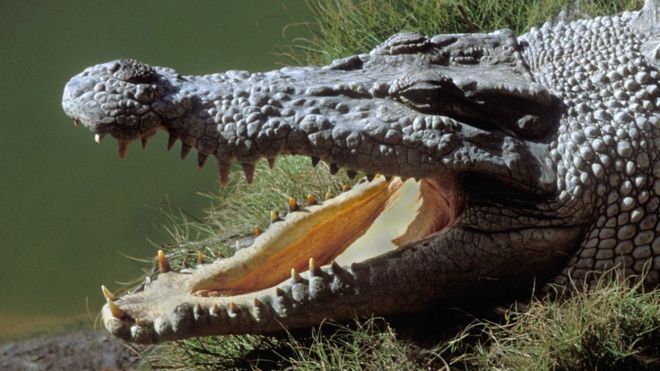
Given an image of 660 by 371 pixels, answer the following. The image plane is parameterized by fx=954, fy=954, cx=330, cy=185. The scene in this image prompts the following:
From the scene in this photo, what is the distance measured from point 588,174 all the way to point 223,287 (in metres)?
1.25

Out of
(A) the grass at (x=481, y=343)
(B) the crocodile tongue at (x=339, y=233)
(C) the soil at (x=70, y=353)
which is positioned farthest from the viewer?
(C) the soil at (x=70, y=353)

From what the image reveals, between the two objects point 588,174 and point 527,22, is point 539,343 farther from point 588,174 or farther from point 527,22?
point 527,22

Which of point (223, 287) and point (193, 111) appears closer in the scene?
point (193, 111)

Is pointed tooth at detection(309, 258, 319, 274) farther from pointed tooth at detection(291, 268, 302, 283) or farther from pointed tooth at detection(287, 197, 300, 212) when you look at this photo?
pointed tooth at detection(287, 197, 300, 212)

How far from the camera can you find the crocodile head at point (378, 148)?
2.82m

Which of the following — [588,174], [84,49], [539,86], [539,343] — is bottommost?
[539,343]

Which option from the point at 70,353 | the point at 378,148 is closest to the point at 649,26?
the point at 378,148

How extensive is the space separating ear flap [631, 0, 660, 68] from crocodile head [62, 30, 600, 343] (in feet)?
1.27

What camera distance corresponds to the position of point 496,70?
316 cm

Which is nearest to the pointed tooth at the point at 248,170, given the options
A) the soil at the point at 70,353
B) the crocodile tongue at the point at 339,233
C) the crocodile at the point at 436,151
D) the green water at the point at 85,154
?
the crocodile at the point at 436,151

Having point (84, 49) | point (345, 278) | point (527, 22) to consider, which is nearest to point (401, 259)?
point (345, 278)

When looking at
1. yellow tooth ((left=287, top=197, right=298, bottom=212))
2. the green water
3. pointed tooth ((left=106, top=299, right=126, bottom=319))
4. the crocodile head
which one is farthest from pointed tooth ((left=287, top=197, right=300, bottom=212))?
the green water

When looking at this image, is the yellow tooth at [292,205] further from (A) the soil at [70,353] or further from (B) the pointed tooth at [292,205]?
(A) the soil at [70,353]

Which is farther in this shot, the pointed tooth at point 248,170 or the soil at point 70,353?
the soil at point 70,353
